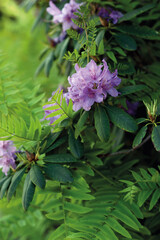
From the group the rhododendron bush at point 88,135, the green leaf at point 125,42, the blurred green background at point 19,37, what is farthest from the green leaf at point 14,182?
the blurred green background at point 19,37

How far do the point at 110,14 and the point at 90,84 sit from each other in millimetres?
399

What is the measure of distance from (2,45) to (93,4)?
1.78 metres

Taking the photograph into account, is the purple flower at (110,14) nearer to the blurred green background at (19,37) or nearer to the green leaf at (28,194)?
the green leaf at (28,194)

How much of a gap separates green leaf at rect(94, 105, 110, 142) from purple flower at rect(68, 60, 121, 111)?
4cm

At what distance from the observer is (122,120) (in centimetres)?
66

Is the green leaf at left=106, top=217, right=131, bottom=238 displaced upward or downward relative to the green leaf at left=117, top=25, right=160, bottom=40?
downward

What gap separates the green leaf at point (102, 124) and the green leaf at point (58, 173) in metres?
0.13

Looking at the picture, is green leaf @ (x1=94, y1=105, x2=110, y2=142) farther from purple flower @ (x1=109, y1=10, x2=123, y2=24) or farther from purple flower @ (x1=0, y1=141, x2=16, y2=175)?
purple flower @ (x1=109, y1=10, x2=123, y2=24)

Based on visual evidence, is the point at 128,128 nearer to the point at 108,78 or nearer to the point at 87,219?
the point at 108,78

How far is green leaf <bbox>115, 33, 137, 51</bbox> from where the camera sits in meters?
0.86

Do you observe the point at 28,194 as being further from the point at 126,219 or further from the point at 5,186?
the point at 126,219

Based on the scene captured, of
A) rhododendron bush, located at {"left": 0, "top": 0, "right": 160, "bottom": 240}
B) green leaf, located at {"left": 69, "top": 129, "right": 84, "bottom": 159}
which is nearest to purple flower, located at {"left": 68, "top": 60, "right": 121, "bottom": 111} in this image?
rhododendron bush, located at {"left": 0, "top": 0, "right": 160, "bottom": 240}

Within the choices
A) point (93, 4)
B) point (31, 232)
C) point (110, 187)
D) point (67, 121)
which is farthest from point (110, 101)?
point (31, 232)

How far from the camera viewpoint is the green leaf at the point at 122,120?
0.65 m
